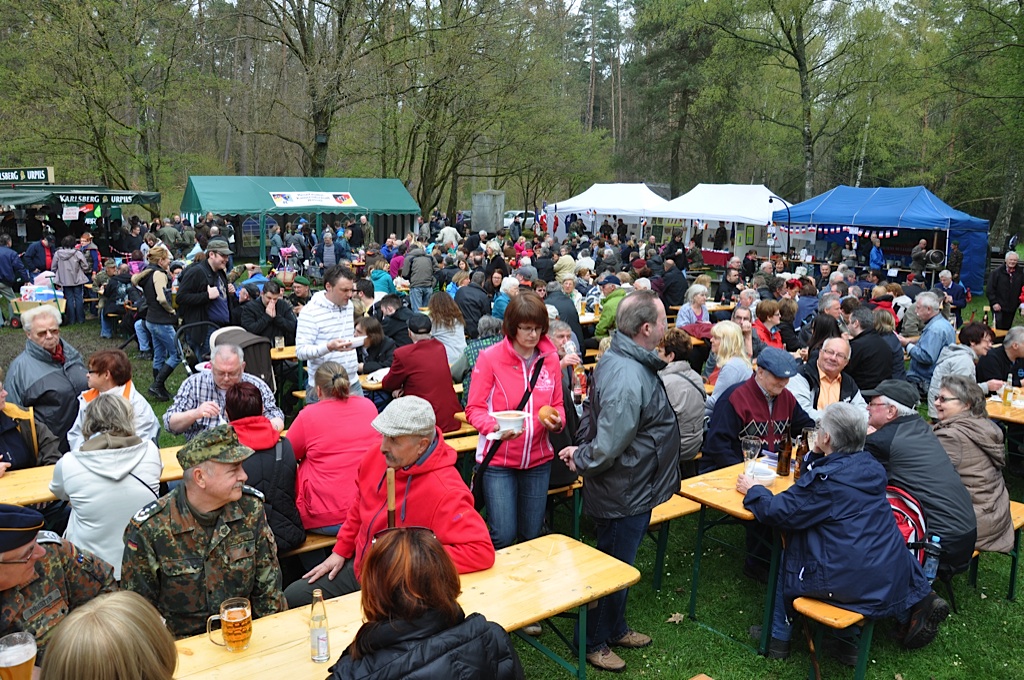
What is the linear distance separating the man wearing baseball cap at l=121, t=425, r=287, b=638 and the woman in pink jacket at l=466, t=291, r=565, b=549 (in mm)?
1229

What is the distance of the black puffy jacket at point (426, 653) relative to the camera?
6.54 feet

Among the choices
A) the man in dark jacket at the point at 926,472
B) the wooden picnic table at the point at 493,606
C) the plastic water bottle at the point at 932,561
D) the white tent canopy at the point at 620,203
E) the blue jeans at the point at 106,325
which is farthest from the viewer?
the white tent canopy at the point at 620,203

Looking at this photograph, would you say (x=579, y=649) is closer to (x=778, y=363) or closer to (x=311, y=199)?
(x=778, y=363)

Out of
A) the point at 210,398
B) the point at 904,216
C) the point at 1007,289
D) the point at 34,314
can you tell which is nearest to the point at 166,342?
the point at 34,314

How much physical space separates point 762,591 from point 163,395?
643cm

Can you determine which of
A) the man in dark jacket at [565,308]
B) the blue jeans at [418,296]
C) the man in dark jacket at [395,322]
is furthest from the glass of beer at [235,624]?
the blue jeans at [418,296]

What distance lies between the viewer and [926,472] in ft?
13.4

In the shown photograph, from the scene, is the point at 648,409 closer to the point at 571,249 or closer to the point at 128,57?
the point at 571,249

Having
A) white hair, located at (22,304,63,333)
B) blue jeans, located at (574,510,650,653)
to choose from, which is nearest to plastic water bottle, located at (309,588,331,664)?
blue jeans, located at (574,510,650,653)

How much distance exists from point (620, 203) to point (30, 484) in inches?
899

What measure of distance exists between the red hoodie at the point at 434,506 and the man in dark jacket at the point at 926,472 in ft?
7.73

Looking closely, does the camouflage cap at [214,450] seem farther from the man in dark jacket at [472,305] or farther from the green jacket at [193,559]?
the man in dark jacket at [472,305]

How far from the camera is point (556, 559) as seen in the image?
3311mm

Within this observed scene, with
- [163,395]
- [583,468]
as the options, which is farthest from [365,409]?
[163,395]
